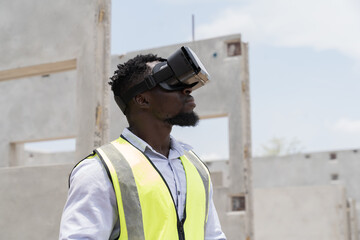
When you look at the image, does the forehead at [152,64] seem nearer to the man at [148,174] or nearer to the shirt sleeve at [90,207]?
the man at [148,174]

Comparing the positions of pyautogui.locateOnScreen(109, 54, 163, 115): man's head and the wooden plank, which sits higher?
the wooden plank

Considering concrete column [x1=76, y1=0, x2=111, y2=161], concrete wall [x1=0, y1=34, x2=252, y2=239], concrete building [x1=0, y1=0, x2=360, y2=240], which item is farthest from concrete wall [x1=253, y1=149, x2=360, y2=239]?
concrete column [x1=76, y1=0, x2=111, y2=161]

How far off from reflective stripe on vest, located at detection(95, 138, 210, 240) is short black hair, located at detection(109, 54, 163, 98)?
25cm

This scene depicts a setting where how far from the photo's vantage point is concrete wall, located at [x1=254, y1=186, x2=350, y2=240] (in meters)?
17.5

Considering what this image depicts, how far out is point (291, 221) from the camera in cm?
1766

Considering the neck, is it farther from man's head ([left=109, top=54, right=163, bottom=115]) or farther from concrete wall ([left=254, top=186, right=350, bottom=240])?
concrete wall ([left=254, top=186, right=350, bottom=240])

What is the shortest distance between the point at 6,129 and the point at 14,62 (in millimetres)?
6172

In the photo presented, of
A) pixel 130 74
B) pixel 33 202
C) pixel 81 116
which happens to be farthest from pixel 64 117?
pixel 130 74

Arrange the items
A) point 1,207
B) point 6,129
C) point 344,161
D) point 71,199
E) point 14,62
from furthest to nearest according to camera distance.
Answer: point 344,161, point 6,129, point 14,62, point 1,207, point 71,199

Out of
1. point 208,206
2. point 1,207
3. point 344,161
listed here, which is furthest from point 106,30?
point 344,161

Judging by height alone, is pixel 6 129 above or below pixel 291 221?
above

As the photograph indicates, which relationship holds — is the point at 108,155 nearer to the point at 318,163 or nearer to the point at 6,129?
the point at 6,129

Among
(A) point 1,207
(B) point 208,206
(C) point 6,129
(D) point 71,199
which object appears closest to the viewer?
(D) point 71,199

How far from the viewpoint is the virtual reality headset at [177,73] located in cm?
218
